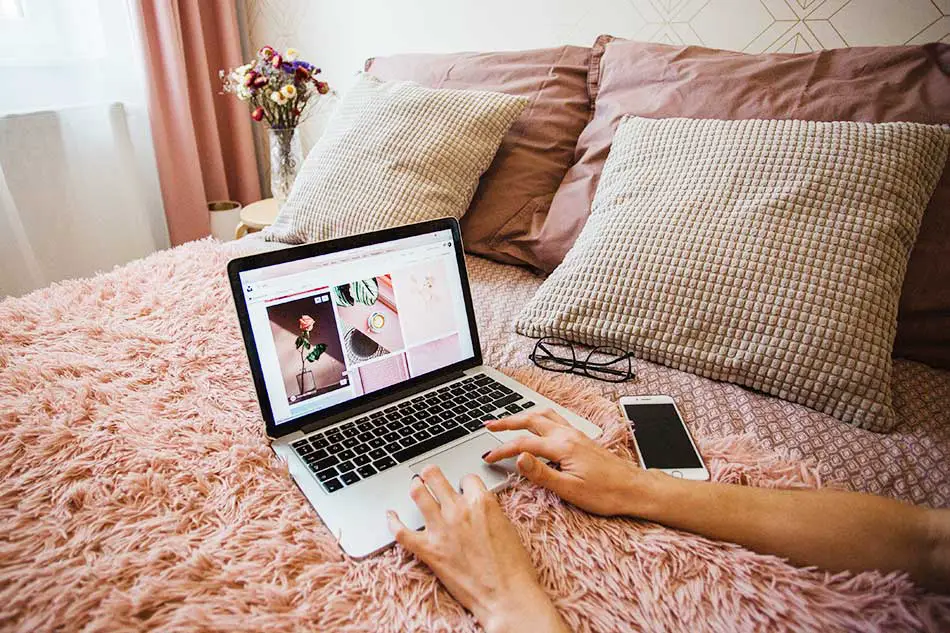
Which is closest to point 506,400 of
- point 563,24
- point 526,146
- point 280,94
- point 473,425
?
point 473,425

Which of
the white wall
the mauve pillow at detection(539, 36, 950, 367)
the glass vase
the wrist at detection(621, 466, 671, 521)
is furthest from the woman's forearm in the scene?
the glass vase

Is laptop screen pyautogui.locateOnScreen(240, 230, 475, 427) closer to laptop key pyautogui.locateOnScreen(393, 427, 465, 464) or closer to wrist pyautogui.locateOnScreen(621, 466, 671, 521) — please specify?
laptop key pyautogui.locateOnScreen(393, 427, 465, 464)

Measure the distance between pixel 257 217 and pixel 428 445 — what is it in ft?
4.66

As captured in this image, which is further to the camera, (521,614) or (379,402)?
(379,402)

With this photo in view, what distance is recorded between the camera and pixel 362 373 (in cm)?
76

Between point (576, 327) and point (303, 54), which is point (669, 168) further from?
point (303, 54)

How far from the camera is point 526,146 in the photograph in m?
1.34

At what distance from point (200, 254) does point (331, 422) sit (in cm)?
74

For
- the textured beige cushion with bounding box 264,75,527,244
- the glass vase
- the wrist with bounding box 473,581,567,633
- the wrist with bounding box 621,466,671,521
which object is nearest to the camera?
the wrist with bounding box 473,581,567,633

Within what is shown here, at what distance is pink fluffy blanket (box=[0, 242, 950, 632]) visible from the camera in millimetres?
481

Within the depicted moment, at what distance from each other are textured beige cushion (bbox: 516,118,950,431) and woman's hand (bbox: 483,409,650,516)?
1.03 ft

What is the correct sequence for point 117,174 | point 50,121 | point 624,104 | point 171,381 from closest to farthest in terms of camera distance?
point 171,381 < point 624,104 < point 50,121 < point 117,174

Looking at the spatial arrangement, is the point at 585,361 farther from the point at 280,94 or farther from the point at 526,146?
the point at 280,94

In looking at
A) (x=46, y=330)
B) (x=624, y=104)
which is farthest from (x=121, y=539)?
(x=624, y=104)
